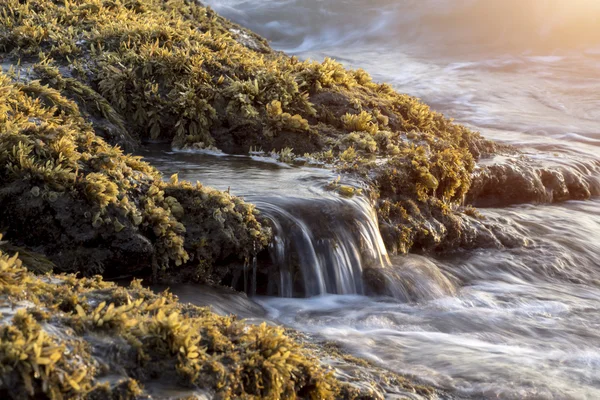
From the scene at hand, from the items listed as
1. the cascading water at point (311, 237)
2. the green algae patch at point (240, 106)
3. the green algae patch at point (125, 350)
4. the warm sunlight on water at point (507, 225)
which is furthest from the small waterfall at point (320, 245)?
the green algae patch at point (125, 350)

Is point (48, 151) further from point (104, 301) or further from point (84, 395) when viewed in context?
point (84, 395)

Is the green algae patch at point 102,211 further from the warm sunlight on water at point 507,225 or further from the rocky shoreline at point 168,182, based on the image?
the warm sunlight on water at point 507,225

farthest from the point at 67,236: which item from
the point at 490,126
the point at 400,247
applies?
the point at 490,126

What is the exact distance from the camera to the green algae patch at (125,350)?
292 centimetres

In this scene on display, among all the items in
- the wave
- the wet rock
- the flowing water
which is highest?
the wave

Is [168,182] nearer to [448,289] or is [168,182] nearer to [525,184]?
[448,289]

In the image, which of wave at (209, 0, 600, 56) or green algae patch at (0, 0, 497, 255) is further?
wave at (209, 0, 600, 56)

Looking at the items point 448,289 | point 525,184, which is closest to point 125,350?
point 448,289

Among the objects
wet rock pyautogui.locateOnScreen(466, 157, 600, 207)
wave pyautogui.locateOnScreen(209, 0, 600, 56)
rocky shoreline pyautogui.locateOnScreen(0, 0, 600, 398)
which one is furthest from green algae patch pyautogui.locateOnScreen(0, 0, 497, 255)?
wave pyautogui.locateOnScreen(209, 0, 600, 56)

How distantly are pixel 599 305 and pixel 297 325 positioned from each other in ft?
12.3

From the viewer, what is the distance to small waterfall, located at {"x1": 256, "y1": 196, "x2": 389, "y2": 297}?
654 centimetres

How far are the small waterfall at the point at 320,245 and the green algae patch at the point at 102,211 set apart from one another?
1.01 feet

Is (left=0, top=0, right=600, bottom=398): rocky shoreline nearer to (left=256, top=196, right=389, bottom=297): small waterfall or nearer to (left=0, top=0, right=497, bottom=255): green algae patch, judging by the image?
(left=0, top=0, right=497, bottom=255): green algae patch

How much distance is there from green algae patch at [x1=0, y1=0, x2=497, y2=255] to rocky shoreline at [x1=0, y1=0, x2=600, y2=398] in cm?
3
